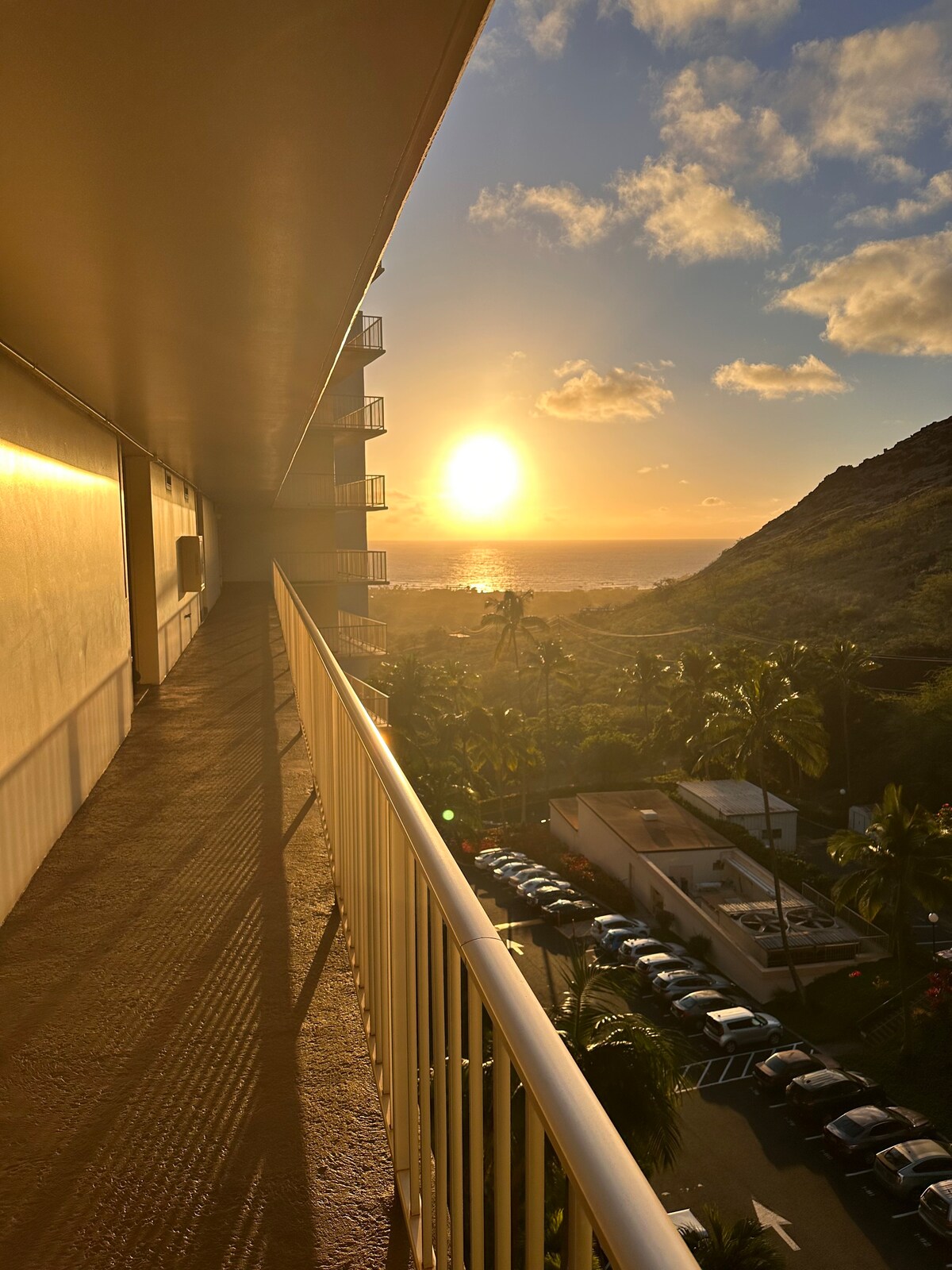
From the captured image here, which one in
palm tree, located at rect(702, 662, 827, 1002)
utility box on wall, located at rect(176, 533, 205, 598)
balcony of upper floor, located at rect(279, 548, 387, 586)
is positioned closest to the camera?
utility box on wall, located at rect(176, 533, 205, 598)

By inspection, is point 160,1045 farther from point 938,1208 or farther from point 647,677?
point 647,677

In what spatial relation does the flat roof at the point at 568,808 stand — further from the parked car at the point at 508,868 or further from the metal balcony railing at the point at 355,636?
the metal balcony railing at the point at 355,636

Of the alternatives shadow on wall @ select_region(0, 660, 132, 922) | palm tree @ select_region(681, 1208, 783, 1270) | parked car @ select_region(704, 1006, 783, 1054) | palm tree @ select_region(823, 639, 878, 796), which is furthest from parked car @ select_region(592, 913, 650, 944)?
shadow on wall @ select_region(0, 660, 132, 922)

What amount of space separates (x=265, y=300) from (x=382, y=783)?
2.26 metres

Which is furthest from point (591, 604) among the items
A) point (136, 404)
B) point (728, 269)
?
point (136, 404)

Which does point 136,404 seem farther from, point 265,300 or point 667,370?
point 667,370

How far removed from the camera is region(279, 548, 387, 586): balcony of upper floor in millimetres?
22578

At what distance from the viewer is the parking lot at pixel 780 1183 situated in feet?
48.8

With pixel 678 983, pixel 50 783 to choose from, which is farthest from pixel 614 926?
pixel 50 783

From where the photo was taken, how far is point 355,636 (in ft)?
70.1

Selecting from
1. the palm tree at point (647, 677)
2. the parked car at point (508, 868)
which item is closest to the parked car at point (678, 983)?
the parked car at point (508, 868)

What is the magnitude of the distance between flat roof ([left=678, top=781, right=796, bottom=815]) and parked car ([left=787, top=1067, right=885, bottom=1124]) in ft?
45.1

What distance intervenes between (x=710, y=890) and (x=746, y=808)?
5.48 metres

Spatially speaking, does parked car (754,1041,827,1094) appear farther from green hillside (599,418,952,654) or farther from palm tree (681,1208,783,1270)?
green hillside (599,418,952,654)
